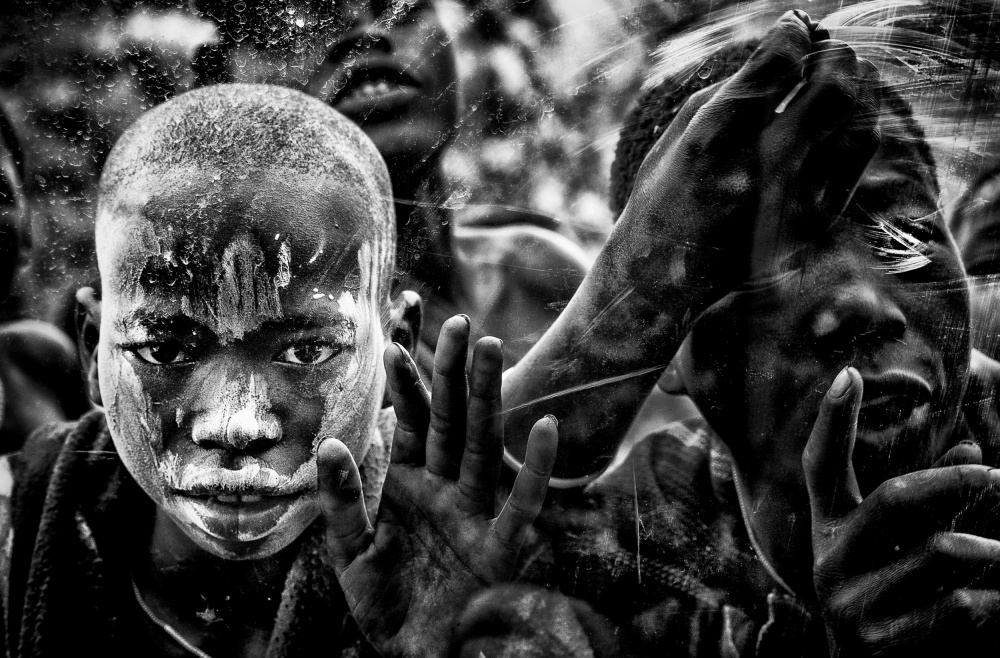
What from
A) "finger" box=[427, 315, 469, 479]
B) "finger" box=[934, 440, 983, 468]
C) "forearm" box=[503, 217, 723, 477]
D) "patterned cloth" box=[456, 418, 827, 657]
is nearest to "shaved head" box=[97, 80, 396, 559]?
"finger" box=[427, 315, 469, 479]

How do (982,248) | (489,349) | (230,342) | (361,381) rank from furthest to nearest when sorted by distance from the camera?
(982,248) → (361,381) → (230,342) → (489,349)

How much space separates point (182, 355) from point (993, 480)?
1742 mm

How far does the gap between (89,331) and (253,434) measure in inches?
18.2

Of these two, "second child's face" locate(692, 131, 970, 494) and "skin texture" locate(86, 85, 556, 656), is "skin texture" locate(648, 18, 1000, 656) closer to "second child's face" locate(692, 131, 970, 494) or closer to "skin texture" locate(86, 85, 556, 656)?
"second child's face" locate(692, 131, 970, 494)

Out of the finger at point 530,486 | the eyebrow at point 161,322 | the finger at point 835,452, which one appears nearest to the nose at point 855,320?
the finger at point 835,452

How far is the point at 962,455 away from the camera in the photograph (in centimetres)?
175

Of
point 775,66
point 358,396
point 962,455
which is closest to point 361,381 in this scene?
point 358,396

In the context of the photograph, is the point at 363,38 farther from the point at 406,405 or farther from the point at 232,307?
the point at 406,405

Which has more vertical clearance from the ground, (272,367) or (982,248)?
(272,367)

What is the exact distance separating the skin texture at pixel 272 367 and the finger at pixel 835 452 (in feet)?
2.04

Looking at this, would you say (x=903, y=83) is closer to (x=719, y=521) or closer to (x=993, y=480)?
(x=993, y=480)

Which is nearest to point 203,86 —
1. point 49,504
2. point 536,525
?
point 49,504

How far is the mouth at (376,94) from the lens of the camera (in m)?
1.58

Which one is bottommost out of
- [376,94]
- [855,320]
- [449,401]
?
[855,320]
